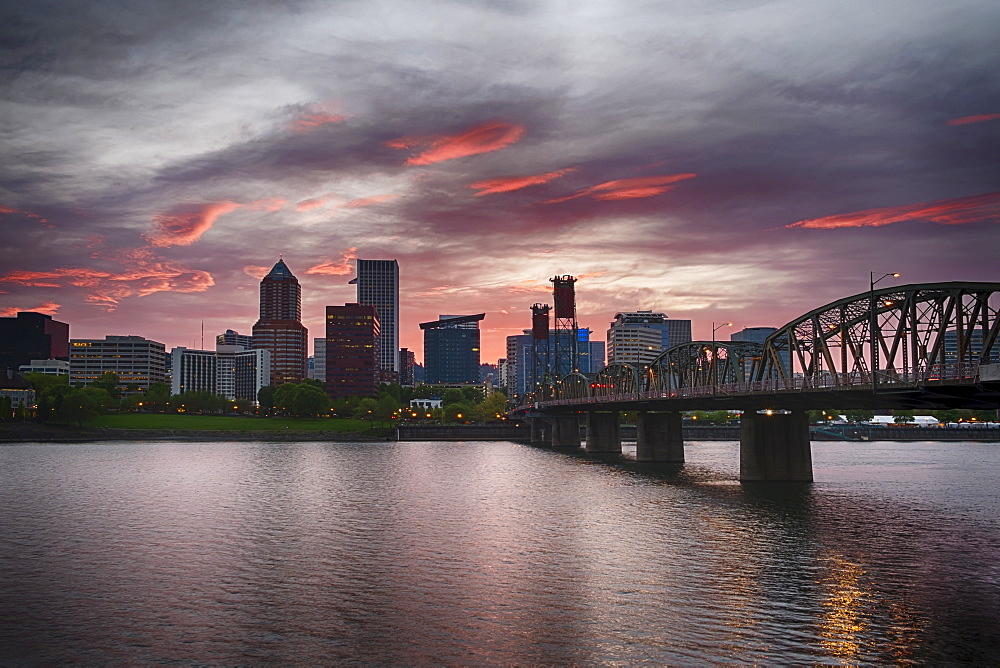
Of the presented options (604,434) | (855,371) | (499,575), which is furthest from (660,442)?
(499,575)

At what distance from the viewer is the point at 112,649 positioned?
1286 inches

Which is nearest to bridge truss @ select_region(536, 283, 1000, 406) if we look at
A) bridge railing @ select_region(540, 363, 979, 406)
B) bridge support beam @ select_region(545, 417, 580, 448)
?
bridge railing @ select_region(540, 363, 979, 406)

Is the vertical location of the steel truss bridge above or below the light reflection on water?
above

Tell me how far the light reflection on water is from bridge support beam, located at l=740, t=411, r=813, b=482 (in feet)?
11.4

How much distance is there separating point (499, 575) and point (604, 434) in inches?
4835

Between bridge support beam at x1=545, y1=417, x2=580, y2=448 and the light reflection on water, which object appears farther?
bridge support beam at x1=545, y1=417, x2=580, y2=448

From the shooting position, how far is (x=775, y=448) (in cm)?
9431

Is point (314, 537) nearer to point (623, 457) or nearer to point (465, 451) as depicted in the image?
point (623, 457)

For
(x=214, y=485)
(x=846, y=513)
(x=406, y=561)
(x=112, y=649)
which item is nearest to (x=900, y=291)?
(x=846, y=513)

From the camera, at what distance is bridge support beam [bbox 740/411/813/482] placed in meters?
93.7

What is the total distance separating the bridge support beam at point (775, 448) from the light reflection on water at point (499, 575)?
11.4 feet

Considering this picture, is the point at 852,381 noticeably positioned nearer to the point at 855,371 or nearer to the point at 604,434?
the point at 855,371

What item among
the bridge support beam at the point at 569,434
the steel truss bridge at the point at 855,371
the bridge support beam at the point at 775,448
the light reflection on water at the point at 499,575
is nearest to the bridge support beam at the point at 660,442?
the steel truss bridge at the point at 855,371

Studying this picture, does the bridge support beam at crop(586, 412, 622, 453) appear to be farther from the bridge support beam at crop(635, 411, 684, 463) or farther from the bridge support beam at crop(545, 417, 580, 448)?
the bridge support beam at crop(635, 411, 684, 463)
